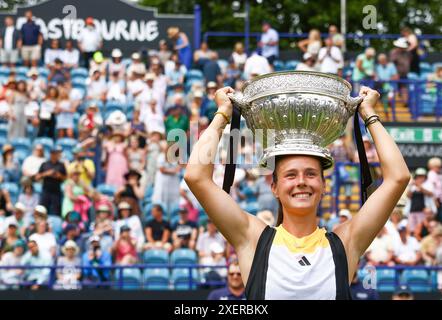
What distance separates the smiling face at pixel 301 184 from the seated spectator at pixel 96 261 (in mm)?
7131

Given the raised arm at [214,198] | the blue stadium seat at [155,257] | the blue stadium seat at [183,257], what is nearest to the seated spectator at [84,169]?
the blue stadium seat at [155,257]

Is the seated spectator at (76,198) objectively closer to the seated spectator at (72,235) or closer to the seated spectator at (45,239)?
the seated spectator at (72,235)

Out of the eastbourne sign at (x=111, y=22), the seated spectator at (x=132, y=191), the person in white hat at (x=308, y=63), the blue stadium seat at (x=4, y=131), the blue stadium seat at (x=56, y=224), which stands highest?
the eastbourne sign at (x=111, y=22)

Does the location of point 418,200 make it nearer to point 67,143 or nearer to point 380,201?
point 67,143

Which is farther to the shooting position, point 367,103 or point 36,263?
point 36,263

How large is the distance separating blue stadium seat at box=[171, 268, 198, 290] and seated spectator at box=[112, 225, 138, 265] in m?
0.48

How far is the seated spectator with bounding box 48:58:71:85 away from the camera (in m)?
16.0

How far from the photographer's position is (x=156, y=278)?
1198cm

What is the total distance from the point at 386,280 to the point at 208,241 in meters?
1.98

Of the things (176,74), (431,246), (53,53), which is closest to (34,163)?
(176,74)

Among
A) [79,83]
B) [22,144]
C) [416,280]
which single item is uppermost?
[79,83]

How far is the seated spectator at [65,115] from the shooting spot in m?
15.1

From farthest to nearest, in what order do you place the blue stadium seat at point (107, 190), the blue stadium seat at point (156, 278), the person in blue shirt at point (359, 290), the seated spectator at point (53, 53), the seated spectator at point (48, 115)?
1. the seated spectator at point (53, 53)
2. the seated spectator at point (48, 115)
3. the blue stadium seat at point (107, 190)
4. the blue stadium seat at point (156, 278)
5. the person in blue shirt at point (359, 290)

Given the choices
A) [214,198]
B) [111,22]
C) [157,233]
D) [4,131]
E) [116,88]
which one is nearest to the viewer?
[214,198]
